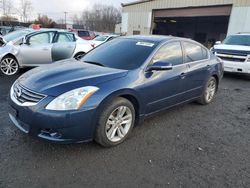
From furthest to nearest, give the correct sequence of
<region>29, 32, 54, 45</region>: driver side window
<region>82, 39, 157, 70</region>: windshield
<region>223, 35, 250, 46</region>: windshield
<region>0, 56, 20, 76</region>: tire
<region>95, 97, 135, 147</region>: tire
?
1. <region>223, 35, 250, 46</region>: windshield
2. <region>29, 32, 54, 45</region>: driver side window
3. <region>0, 56, 20, 76</region>: tire
4. <region>82, 39, 157, 70</region>: windshield
5. <region>95, 97, 135, 147</region>: tire

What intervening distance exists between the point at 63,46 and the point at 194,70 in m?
5.20

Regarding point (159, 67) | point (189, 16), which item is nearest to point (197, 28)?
point (189, 16)

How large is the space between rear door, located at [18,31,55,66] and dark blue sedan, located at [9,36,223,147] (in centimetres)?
398

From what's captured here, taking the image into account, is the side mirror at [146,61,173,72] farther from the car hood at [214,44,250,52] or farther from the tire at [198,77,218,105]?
the car hood at [214,44,250,52]

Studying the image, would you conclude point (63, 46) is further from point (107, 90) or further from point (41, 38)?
point (107, 90)

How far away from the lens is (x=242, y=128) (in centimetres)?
404

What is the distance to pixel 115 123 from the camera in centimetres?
312

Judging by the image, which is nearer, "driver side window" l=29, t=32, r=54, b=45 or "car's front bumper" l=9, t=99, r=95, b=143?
"car's front bumper" l=9, t=99, r=95, b=143

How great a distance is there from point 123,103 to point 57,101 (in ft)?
2.96

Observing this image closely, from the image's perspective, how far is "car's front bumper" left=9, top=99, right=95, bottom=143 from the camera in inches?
101

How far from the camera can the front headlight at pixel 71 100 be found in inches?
102

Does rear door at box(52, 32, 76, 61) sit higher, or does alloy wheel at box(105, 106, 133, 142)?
rear door at box(52, 32, 76, 61)

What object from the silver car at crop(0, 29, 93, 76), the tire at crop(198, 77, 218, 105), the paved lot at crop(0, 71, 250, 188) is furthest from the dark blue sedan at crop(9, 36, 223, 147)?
the silver car at crop(0, 29, 93, 76)

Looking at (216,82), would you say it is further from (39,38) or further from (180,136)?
(39,38)
